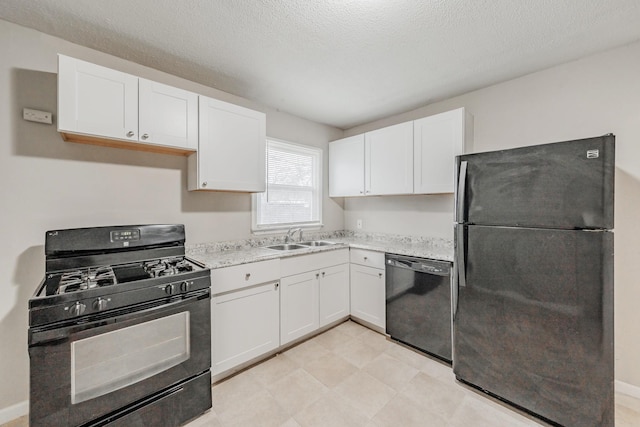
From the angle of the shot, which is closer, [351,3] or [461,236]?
[351,3]

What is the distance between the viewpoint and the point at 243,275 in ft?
6.93

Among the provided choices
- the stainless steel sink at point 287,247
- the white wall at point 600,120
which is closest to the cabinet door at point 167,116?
the stainless steel sink at point 287,247

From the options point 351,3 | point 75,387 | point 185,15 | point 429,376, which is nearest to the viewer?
point 75,387

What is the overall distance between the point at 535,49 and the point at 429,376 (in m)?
2.66

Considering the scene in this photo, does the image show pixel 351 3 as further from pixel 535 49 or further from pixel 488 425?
pixel 488 425

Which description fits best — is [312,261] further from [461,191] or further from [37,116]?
[37,116]

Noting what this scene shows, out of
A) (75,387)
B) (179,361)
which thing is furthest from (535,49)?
(75,387)

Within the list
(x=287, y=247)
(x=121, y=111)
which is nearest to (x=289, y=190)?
(x=287, y=247)

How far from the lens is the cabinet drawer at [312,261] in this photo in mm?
2436

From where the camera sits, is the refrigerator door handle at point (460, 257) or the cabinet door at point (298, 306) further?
the cabinet door at point (298, 306)

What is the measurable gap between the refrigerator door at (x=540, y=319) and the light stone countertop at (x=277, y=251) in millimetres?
396

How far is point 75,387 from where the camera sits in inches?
51.8

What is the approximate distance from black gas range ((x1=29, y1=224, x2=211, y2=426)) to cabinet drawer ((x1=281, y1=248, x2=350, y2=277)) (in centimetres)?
81

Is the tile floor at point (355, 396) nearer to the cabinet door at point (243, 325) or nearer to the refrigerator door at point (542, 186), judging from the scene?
the cabinet door at point (243, 325)
